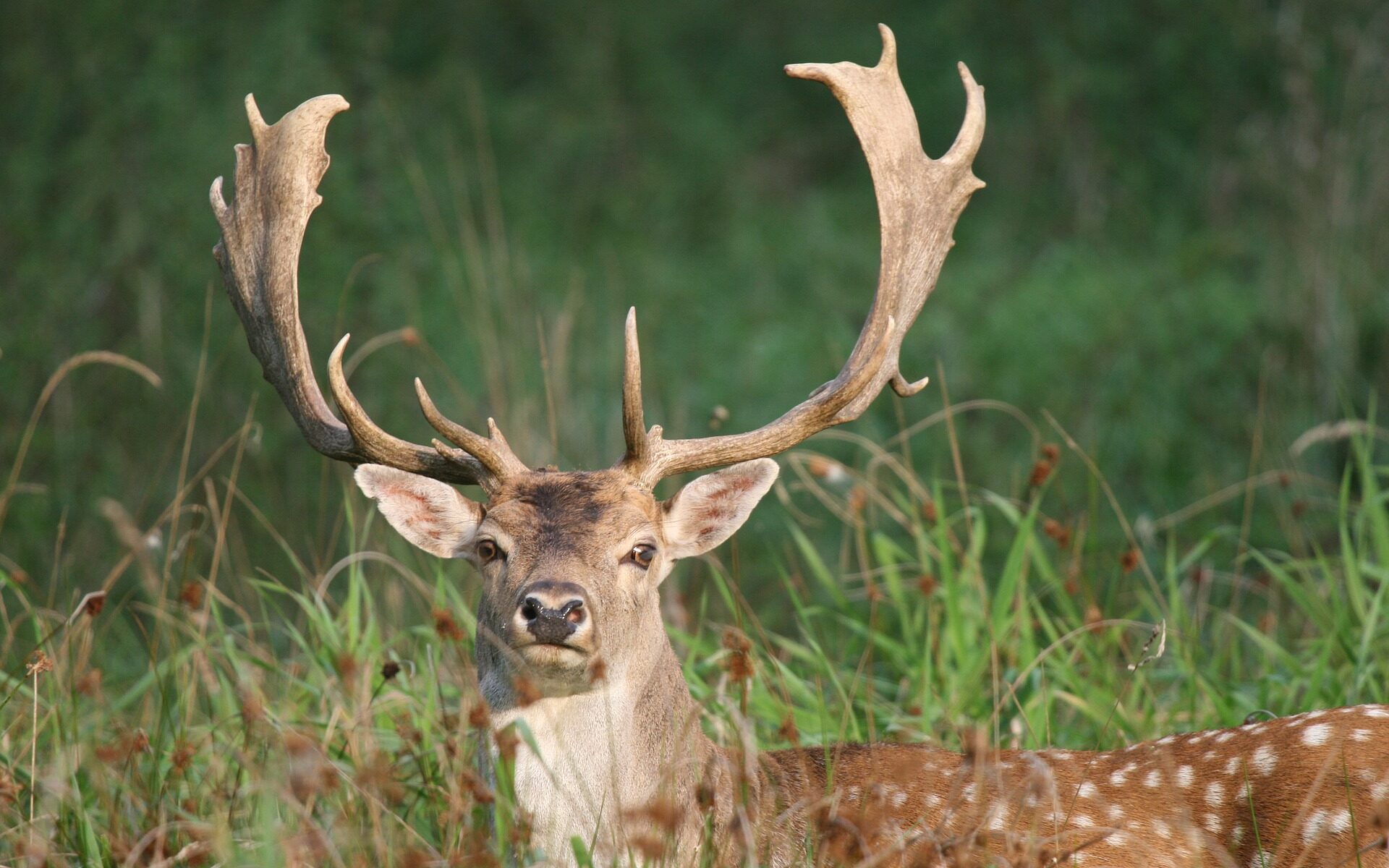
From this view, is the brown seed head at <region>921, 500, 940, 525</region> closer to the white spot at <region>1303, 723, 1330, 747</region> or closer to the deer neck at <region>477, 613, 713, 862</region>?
the deer neck at <region>477, 613, 713, 862</region>

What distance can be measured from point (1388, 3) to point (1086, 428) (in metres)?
4.66

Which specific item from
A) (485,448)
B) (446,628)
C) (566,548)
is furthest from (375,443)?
(446,628)

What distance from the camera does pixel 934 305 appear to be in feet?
37.9

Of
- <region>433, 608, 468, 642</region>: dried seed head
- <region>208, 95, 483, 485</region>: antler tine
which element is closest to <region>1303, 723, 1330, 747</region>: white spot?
<region>433, 608, 468, 642</region>: dried seed head

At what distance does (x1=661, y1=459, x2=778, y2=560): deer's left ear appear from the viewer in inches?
161

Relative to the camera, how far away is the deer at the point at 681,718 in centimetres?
351

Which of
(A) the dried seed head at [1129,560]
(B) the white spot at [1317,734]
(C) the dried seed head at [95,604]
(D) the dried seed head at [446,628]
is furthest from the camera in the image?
(A) the dried seed head at [1129,560]

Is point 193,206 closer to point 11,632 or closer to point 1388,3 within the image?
point 11,632

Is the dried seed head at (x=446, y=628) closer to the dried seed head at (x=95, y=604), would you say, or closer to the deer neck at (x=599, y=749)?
the deer neck at (x=599, y=749)

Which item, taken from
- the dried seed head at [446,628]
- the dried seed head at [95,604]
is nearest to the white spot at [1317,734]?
the dried seed head at [446,628]

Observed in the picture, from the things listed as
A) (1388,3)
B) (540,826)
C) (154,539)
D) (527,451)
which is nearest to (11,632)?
(154,539)

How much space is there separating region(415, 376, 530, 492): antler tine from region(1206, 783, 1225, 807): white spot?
1768 mm

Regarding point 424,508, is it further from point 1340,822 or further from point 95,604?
point 1340,822

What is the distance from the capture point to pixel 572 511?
3.87m
